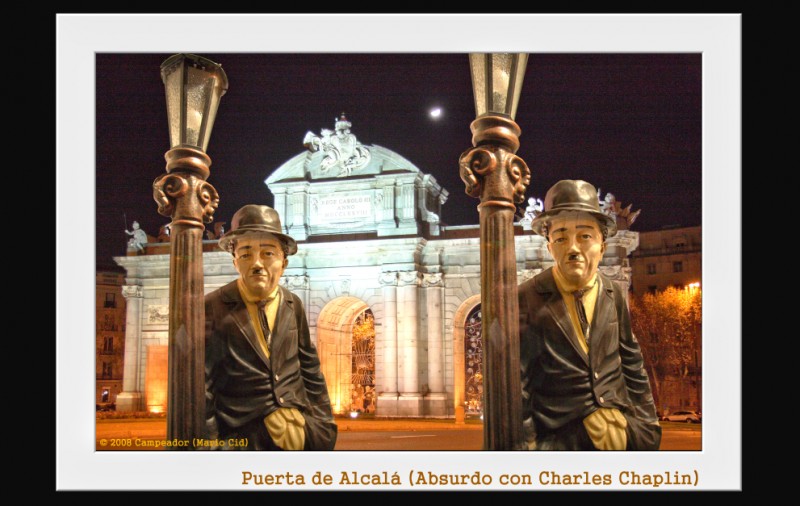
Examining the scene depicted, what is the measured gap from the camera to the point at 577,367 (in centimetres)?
766

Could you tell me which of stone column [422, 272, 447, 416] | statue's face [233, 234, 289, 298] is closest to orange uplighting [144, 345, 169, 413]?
statue's face [233, 234, 289, 298]

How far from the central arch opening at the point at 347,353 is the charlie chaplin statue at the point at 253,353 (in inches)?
407

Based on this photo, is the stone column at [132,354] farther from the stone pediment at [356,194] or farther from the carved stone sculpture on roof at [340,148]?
the carved stone sculpture on roof at [340,148]

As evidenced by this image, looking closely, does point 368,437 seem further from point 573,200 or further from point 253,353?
point 573,200

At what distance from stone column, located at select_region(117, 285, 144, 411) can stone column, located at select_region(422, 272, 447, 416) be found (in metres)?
10.5

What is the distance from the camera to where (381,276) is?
95.1 ft

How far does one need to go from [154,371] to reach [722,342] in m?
10.4

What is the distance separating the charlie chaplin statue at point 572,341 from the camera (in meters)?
7.66

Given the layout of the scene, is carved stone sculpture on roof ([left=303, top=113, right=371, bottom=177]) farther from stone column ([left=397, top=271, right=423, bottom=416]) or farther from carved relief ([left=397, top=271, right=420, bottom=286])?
stone column ([left=397, top=271, right=423, bottom=416])

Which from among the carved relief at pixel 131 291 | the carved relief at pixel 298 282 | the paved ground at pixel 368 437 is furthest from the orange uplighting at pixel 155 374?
the carved relief at pixel 298 282

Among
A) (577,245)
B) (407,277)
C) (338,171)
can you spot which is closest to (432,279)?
(407,277)

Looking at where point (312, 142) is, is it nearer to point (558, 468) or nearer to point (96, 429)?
point (96, 429)

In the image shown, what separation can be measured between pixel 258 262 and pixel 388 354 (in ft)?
65.6

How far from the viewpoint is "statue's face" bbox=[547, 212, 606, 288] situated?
7.69 meters
